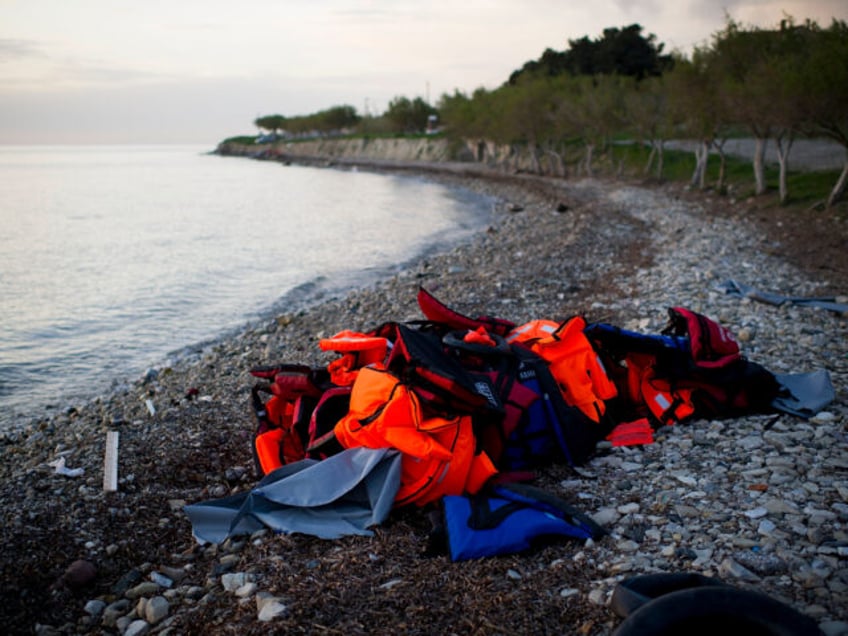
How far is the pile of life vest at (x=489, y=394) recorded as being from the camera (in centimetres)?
445

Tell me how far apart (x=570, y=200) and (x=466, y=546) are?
32216mm

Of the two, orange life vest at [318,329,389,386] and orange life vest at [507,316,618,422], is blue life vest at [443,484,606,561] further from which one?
orange life vest at [318,329,389,386]

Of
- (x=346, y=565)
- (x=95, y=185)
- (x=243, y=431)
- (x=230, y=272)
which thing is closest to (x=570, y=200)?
(x=230, y=272)

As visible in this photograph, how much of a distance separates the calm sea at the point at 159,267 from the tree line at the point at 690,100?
10.7 m

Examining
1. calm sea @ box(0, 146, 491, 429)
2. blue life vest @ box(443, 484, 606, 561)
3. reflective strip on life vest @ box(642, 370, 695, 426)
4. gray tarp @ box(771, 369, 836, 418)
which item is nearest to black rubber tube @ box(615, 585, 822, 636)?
blue life vest @ box(443, 484, 606, 561)

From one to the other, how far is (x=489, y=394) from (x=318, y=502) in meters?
1.47

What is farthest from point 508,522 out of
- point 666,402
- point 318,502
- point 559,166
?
point 559,166

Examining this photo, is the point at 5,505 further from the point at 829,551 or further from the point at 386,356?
the point at 829,551

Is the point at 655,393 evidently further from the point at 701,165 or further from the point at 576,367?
the point at 701,165

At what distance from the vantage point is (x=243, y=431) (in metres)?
6.71

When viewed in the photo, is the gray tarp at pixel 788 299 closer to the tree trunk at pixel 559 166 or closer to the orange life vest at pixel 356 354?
the orange life vest at pixel 356 354

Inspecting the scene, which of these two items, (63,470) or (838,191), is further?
(838,191)

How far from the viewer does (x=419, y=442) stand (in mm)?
4324

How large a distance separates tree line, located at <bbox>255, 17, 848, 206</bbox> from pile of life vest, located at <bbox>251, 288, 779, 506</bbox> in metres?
17.2
